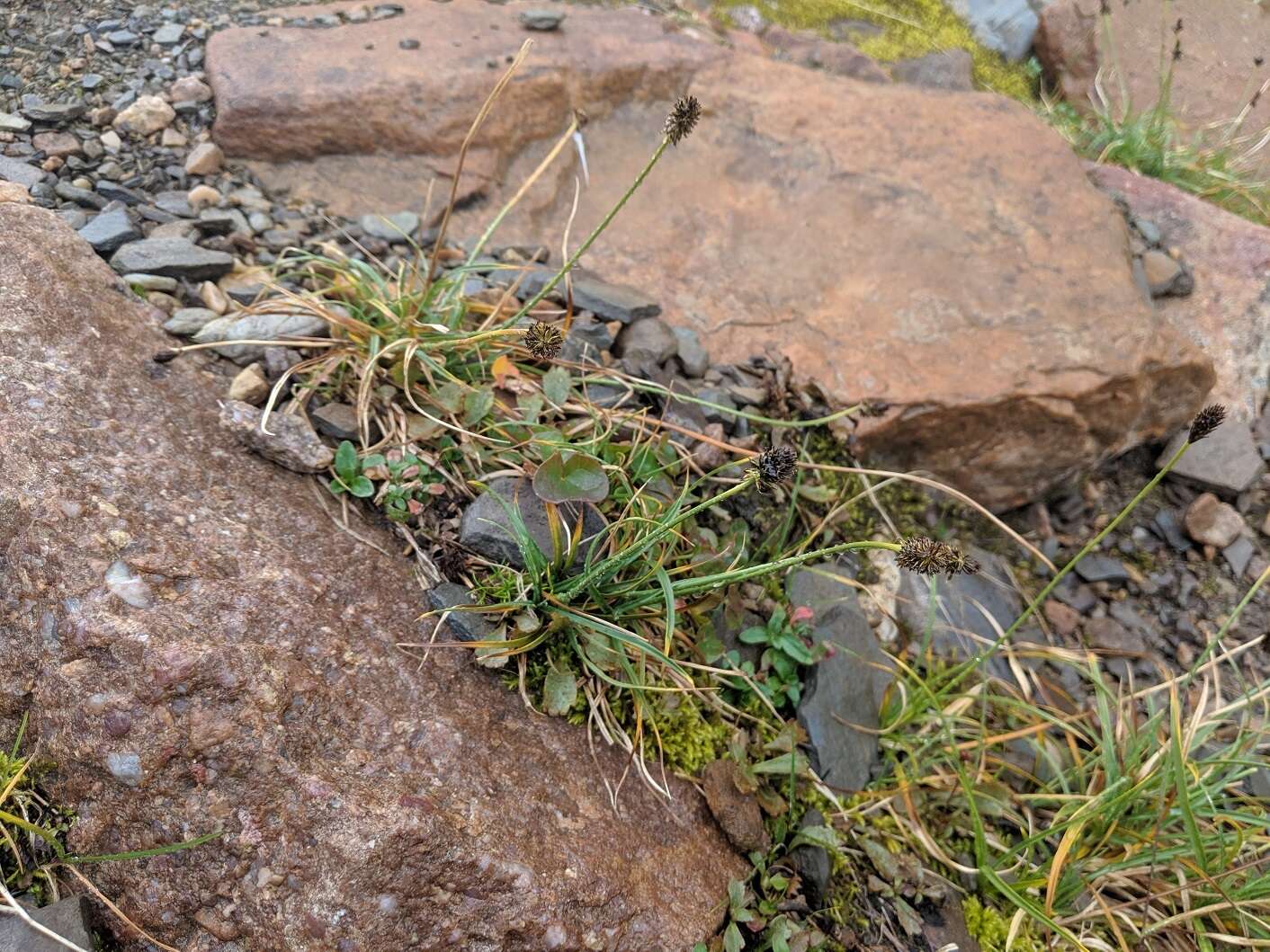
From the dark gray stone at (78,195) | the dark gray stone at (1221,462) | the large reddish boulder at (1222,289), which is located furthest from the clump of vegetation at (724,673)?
the large reddish boulder at (1222,289)

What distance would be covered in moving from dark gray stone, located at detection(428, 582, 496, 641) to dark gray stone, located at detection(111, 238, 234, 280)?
1.18 metres

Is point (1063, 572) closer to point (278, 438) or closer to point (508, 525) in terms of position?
point (508, 525)

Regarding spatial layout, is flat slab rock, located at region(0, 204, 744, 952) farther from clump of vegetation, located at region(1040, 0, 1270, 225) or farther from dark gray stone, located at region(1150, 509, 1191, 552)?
clump of vegetation, located at region(1040, 0, 1270, 225)

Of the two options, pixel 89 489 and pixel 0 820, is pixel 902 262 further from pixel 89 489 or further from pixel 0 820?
pixel 0 820

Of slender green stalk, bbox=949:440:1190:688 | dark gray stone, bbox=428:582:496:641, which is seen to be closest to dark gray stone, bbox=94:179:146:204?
dark gray stone, bbox=428:582:496:641

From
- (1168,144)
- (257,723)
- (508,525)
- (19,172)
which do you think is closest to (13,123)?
(19,172)

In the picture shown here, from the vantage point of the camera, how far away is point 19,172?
2.53 m

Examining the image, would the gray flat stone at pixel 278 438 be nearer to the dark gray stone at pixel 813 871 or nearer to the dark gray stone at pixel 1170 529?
the dark gray stone at pixel 813 871

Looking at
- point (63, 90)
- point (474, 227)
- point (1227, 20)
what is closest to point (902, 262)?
point (474, 227)

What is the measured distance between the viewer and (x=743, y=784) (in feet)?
6.79

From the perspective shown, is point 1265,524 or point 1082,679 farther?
point 1265,524

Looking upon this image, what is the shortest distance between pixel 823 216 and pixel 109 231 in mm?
2319

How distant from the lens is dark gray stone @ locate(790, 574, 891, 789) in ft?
7.36

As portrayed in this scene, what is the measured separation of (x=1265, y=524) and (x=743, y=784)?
8.88ft
